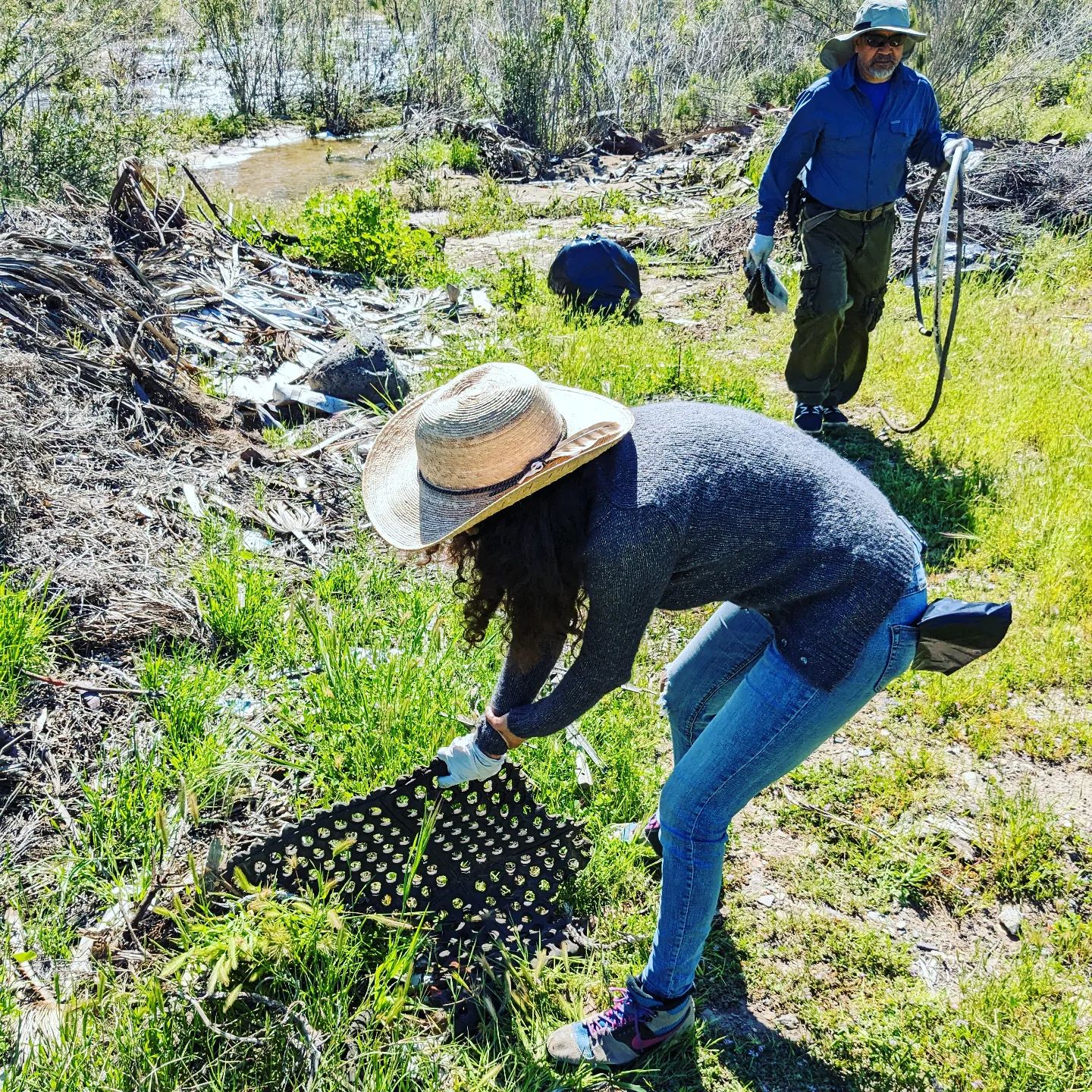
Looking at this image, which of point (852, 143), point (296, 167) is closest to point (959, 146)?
point (852, 143)

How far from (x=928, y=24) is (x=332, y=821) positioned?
44.6 ft

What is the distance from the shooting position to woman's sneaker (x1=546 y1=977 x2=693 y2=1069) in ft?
7.36

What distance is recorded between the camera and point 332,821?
91.7 inches

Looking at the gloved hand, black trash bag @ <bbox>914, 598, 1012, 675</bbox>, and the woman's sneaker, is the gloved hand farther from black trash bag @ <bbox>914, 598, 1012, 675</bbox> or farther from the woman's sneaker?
the woman's sneaker

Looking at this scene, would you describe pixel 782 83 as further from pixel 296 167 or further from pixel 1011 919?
pixel 1011 919

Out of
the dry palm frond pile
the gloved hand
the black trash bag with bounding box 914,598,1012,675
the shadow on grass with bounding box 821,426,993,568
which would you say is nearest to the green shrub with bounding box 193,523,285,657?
the dry palm frond pile

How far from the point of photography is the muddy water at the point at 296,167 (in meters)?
12.8

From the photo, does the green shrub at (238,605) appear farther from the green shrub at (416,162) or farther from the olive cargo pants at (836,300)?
the green shrub at (416,162)

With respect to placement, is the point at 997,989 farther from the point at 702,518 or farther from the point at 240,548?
the point at 240,548

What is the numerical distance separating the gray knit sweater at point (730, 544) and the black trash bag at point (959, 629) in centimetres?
12

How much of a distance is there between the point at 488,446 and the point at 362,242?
6397 mm

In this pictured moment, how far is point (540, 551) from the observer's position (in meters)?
1.75

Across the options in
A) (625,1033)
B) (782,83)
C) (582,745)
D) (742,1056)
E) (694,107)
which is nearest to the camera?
(625,1033)

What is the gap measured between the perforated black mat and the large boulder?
130 inches
